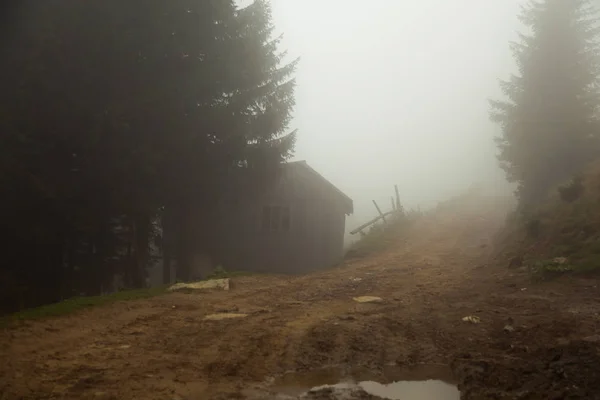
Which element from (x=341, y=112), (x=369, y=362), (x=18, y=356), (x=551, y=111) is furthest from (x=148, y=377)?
(x=341, y=112)

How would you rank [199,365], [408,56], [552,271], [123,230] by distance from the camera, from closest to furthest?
1. [199,365]
2. [552,271]
3. [123,230]
4. [408,56]

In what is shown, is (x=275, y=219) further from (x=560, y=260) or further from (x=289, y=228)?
(x=560, y=260)

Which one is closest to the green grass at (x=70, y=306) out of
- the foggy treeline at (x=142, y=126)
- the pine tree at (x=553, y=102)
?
the foggy treeline at (x=142, y=126)

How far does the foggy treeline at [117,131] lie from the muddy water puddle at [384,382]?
10.5 m

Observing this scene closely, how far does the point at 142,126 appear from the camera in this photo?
51.0ft

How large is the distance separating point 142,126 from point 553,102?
52.6 ft

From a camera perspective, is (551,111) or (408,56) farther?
(408,56)

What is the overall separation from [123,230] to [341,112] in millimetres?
105803

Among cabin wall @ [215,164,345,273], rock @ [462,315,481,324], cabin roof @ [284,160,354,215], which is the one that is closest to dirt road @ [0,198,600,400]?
rock @ [462,315,481,324]

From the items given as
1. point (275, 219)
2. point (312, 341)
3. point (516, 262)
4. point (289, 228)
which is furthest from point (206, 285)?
point (289, 228)

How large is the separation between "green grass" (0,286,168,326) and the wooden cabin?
1089 centimetres

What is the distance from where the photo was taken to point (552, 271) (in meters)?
10.5

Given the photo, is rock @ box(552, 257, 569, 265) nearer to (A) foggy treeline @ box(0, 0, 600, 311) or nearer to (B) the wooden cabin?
(A) foggy treeline @ box(0, 0, 600, 311)

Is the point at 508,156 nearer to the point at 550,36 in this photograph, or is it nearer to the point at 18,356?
the point at 550,36
